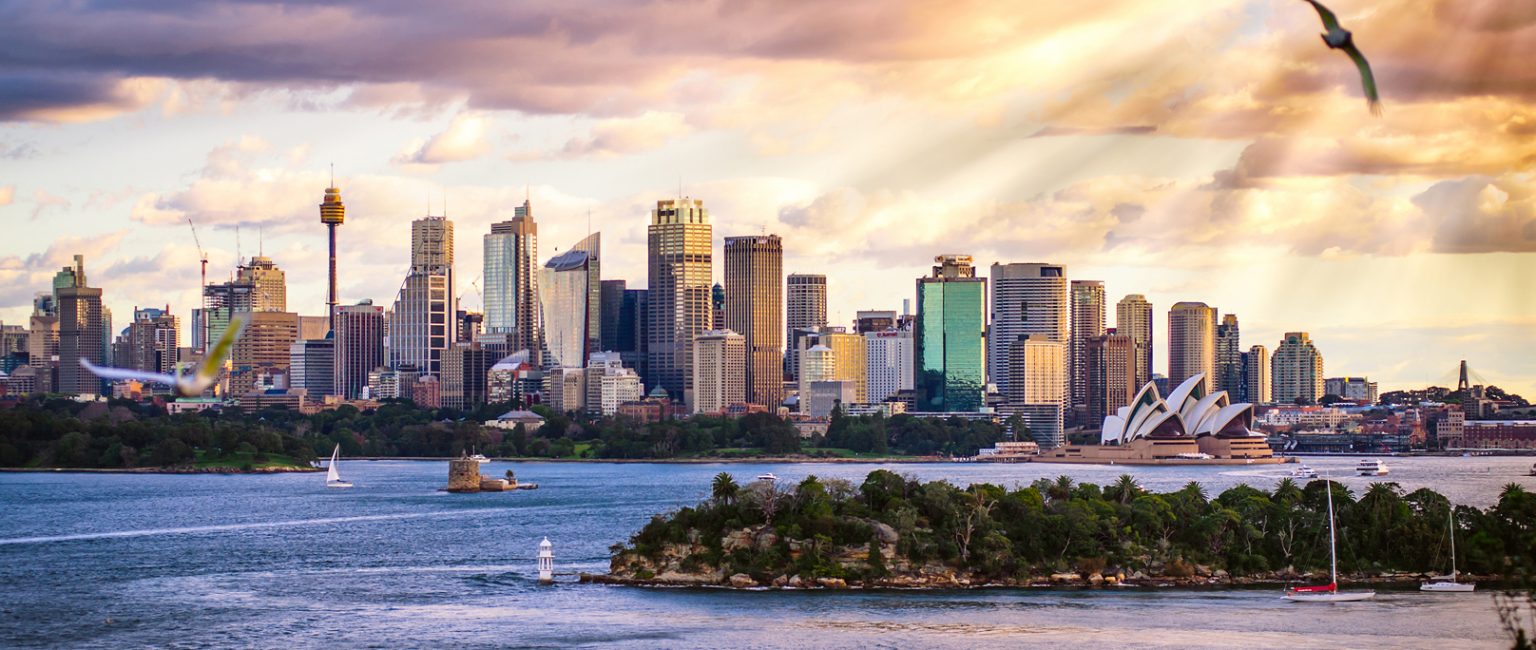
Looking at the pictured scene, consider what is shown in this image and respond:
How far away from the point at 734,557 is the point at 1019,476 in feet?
332

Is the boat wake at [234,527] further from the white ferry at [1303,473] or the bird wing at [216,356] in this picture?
the white ferry at [1303,473]

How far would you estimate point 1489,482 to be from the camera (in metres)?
137

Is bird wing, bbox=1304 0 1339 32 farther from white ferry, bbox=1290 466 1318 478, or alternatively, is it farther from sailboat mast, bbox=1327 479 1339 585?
white ferry, bbox=1290 466 1318 478

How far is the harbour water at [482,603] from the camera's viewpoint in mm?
49531

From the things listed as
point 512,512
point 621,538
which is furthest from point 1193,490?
point 512,512

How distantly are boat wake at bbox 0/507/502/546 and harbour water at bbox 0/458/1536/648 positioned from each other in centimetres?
22

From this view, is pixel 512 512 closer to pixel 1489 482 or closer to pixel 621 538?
pixel 621 538

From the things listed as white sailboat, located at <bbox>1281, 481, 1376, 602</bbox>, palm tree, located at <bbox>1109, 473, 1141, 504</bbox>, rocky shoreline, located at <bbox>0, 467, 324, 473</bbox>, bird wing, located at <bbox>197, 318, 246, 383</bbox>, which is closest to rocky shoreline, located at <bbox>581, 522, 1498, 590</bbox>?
white sailboat, located at <bbox>1281, 481, 1376, 602</bbox>

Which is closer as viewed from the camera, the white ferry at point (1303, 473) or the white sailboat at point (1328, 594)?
the white sailboat at point (1328, 594)

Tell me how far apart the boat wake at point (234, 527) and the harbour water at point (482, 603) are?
0.22 m

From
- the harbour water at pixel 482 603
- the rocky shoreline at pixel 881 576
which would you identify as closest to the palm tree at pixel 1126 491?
the rocky shoreline at pixel 881 576

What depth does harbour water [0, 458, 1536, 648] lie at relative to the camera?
163 feet

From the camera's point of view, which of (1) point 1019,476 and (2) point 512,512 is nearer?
(2) point 512,512

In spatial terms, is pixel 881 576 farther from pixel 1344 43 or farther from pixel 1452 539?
pixel 1344 43
